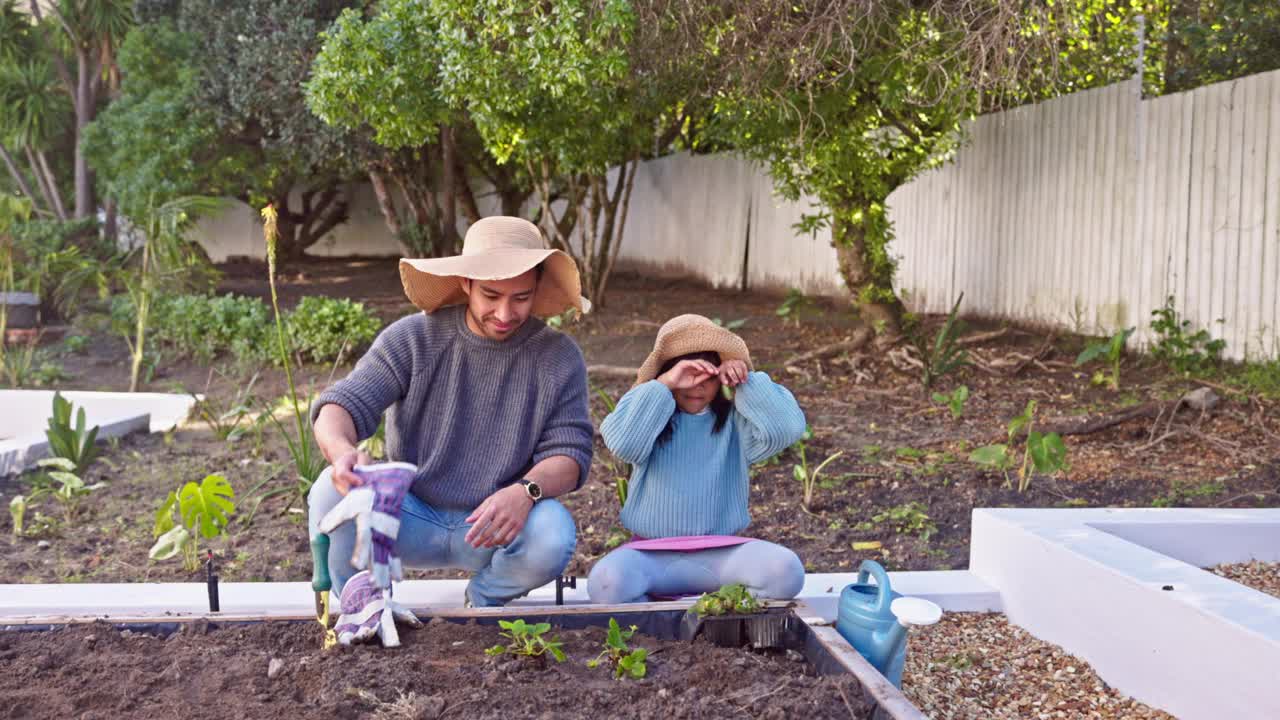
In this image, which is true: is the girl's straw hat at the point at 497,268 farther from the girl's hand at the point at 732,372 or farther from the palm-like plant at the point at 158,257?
the palm-like plant at the point at 158,257

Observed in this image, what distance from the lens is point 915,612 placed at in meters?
2.22

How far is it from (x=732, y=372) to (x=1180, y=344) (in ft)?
18.2

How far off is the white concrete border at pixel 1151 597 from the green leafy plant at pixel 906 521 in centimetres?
69

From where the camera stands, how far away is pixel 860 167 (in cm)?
763

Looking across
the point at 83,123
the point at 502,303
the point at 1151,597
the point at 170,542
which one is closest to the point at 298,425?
the point at 170,542

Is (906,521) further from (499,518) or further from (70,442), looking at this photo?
(70,442)

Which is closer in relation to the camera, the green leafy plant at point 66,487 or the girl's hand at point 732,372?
the girl's hand at point 732,372

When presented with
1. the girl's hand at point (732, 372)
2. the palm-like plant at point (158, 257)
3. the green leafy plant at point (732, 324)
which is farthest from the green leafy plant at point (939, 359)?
the palm-like plant at point (158, 257)

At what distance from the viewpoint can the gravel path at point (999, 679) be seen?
265 cm

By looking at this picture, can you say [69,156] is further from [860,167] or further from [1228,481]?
[1228,481]

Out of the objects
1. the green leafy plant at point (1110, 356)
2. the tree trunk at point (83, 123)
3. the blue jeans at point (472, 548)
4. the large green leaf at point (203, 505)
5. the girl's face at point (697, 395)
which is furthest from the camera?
the tree trunk at point (83, 123)

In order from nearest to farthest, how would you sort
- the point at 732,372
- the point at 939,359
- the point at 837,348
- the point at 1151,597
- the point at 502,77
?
the point at 1151,597
the point at 732,372
the point at 502,77
the point at 939,359
the point at 837,348

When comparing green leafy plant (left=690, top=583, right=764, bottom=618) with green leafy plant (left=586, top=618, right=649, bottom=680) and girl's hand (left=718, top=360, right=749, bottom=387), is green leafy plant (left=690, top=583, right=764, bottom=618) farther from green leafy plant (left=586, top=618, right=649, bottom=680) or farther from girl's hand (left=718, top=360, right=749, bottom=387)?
girl's hand (left=718, top=360, right=749, bottom=387)

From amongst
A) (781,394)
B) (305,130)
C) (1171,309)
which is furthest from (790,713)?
(305,130)
